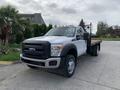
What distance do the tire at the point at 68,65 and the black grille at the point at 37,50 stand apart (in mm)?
720

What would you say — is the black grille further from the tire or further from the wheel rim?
the wheel rim

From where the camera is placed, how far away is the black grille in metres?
5.79

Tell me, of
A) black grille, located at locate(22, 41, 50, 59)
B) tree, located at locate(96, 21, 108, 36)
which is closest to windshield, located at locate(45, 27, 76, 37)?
black grille, located at locate(22, 41, 50, 59)

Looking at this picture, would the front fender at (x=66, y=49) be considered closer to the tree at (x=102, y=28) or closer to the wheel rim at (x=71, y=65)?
the wheel rim at (x=71, y=65)

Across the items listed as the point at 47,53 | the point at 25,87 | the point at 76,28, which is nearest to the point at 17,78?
the point at 25,87

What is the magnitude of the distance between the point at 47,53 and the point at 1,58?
4.79m

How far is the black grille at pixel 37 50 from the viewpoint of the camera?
19.0 feet

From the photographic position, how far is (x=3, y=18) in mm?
14727

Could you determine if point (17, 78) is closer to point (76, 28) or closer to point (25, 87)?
point (25, 87)

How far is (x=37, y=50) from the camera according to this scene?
599 centimetres

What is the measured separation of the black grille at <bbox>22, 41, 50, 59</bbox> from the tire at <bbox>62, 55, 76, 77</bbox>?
720mm

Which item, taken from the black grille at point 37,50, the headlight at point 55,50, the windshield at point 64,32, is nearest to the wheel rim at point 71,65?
the headlight at point 55,50

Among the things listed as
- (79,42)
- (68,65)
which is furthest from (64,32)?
(68,65)

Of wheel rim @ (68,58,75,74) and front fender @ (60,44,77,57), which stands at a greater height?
front fender @ (60,44,77,57)
